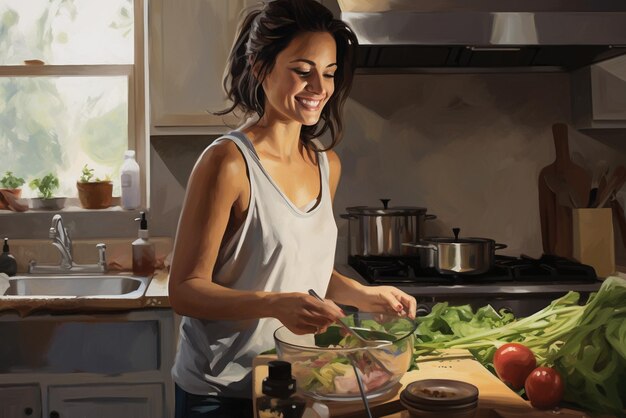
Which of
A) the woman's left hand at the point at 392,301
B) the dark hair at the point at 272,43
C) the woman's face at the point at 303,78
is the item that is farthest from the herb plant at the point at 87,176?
the woman's left hand at the point at 392,301

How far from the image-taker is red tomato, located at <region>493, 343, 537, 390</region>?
4.40ft

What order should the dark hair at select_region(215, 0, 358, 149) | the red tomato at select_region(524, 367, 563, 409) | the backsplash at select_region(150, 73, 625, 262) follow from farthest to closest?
the backsplash at select_region(150, 73, 625, 262)
the dark hair at select_region(215, 0, 358, 149)
the red tomato at select_region(524, 367, 563, 409)

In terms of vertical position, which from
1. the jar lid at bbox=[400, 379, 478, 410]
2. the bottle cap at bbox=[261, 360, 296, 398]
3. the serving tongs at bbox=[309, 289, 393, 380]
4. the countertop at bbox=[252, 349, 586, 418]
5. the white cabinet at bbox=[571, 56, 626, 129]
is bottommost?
the countertop at bbox=[252, 349, 586, 418]

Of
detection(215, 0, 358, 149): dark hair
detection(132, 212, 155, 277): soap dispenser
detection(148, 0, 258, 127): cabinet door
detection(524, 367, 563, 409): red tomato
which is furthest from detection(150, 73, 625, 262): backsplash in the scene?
detection(524, 367, 563, 409): red tomato

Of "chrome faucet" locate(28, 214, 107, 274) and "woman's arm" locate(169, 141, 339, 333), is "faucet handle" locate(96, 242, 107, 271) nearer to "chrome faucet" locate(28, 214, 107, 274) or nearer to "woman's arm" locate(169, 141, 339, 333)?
"chrome faucet" locate(28, 214, 107, 274)

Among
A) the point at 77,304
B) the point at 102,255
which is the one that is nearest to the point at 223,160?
the point at 77,304

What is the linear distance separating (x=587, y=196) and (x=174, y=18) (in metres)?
1.84

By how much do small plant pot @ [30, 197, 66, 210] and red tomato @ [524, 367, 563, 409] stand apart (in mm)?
2701

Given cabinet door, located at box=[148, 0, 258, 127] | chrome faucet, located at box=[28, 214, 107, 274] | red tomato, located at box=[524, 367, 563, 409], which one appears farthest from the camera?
chrome faucet, located at box=[28, 214, 107, 274]

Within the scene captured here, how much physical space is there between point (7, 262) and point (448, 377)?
7.75 feet

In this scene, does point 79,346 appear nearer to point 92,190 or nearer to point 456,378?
point 92,190

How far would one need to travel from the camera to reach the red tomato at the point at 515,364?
4.40 feet

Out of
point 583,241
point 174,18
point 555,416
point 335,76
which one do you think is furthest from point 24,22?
point 555,416

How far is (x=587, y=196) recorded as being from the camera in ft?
11.0
